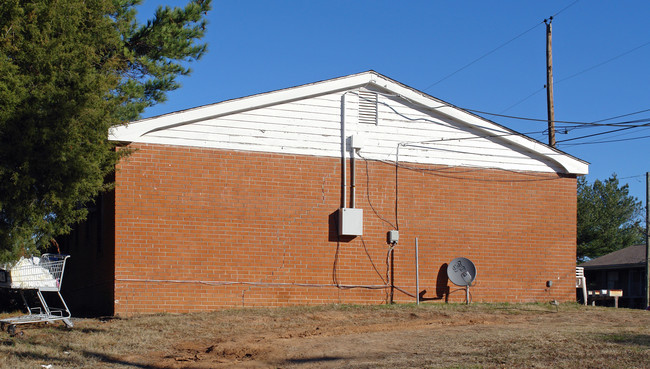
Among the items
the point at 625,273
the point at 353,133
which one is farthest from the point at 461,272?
the point at 625,273

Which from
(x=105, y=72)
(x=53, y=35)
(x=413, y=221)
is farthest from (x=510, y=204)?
(x=53, y=35)

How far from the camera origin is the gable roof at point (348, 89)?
48.8ft

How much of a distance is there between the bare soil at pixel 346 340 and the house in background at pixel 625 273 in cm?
2064

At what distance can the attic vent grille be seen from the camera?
1661cm

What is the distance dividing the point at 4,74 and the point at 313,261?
742 centimetres

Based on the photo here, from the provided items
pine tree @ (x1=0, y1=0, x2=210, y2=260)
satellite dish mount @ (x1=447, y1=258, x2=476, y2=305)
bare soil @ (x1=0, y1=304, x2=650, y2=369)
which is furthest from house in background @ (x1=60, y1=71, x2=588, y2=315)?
pine tree @ (x1=0, y1=0, x2=210, y2=260)

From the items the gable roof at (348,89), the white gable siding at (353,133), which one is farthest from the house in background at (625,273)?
the white gable siding at (353,133)

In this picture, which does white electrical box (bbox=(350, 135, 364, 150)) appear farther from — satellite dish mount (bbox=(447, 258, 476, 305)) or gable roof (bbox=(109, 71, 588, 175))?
satellite dish mount (bbox=(447, 258, 476, 305))

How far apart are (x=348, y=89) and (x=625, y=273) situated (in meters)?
25.2

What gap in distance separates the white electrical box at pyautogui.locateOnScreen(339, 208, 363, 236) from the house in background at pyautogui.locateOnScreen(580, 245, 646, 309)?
69.7ft

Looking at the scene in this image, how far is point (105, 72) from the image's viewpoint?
13328mm

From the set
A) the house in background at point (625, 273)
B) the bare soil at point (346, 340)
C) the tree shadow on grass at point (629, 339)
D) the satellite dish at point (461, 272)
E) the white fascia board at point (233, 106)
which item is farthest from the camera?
the house in background at point (625, 273)

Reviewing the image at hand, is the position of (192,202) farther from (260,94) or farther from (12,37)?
(12,37)

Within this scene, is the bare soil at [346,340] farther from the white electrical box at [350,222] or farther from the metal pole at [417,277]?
the white electrical box at [350,222]
